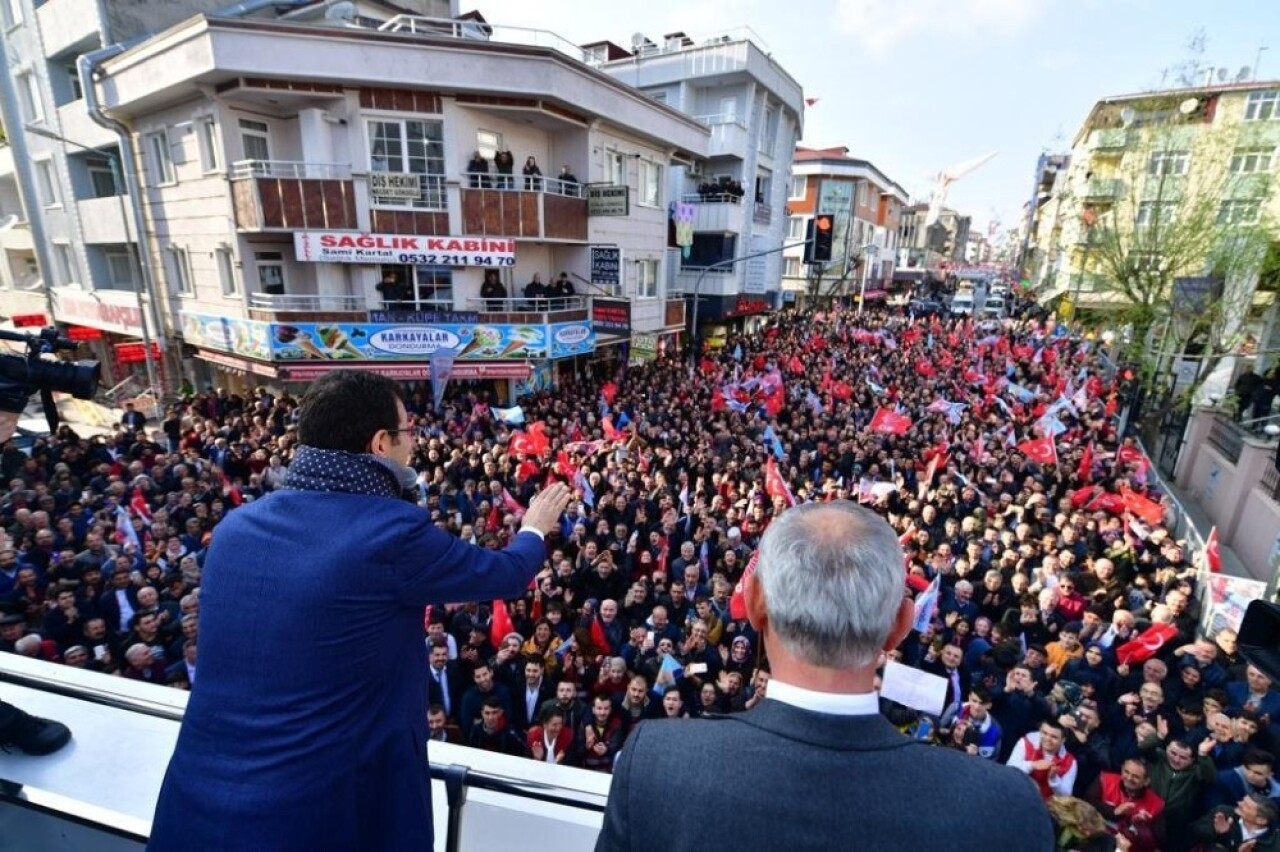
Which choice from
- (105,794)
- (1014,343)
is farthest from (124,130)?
(1014,343)

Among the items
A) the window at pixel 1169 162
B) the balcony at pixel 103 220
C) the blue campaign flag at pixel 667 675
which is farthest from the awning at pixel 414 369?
the window at pixel 1169 162

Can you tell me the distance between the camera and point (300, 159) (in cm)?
1574

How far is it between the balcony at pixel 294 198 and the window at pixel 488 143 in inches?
128

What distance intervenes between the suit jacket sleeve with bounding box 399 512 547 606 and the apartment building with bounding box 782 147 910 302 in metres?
39.8

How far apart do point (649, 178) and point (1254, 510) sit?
1729 cm

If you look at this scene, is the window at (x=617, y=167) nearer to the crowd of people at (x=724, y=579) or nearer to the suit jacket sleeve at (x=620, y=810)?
the crowd of people at (x=724, y=579)

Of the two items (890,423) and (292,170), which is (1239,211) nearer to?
(890,423)

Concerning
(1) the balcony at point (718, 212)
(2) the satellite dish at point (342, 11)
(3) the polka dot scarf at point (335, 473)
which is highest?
(2) the satellite dish at point (342, 11)

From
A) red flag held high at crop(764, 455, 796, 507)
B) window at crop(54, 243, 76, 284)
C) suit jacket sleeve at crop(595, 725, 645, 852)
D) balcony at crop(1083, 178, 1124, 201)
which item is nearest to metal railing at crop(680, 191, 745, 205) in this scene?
balcony at crop(1083, 178, 1124, 201)

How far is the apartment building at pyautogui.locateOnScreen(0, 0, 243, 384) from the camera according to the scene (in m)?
18.2

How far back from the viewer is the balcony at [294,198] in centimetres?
1442

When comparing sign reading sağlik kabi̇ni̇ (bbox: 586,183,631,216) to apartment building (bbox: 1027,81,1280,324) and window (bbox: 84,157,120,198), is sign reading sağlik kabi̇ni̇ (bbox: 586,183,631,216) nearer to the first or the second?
apartment building (bbox: 1027,81,1280,324)

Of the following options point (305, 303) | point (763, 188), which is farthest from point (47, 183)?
point (763, 188)

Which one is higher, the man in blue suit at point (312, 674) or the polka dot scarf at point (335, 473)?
the polka dot scarf at point (335, 473)
